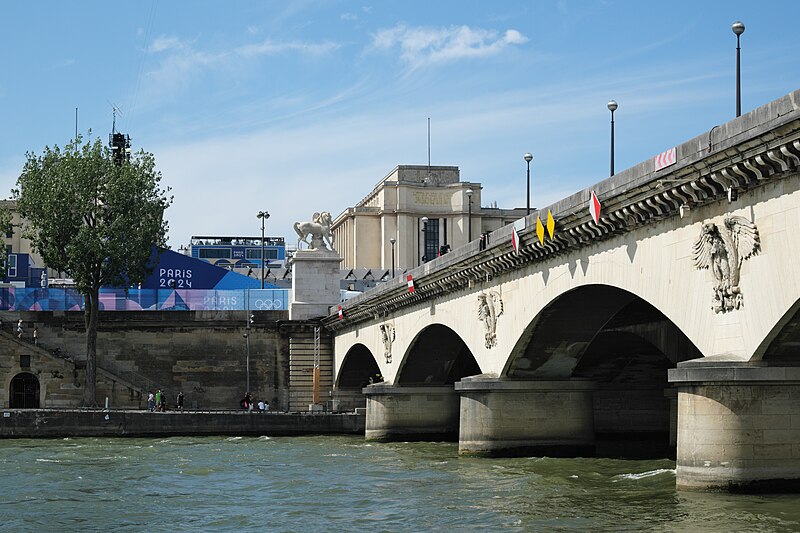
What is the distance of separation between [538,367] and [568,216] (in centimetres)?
846

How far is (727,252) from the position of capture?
88.6 ft

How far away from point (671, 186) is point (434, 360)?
29.6 meters

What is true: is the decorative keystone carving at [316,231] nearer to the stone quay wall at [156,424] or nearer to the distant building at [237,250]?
the stone quay wall at [156,424]

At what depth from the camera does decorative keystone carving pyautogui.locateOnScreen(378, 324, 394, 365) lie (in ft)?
193

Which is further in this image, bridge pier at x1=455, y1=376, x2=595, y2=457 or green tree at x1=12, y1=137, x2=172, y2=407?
green tree at x1=12, y1=137, x2=172, y2=407

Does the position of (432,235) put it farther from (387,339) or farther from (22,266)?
(387,339)

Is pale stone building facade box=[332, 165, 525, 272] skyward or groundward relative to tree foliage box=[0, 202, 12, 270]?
skyward

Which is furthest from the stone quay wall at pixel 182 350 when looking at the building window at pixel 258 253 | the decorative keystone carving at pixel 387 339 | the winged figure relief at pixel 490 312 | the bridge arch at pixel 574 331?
the building window at pixel 258 253

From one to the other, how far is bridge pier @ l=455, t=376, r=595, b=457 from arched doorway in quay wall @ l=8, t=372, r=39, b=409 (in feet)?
132

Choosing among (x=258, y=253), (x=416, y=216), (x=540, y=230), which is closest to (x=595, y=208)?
(x=540, y=230)

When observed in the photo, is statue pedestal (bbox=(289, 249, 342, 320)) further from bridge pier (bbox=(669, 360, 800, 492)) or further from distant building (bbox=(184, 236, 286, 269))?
distant building (bbox=(184, 236, 286, 269))

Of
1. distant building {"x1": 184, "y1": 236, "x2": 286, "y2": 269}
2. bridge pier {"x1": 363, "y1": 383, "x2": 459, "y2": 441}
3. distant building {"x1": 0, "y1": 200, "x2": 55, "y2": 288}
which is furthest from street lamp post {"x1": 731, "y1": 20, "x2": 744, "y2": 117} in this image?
distant building {"x1": 184, "y1": 236, "x2": 286, "y2": 269}

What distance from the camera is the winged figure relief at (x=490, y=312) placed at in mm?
43344

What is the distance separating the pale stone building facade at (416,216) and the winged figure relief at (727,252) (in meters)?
103
